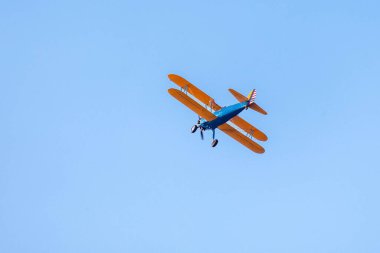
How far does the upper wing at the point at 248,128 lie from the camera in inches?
2422

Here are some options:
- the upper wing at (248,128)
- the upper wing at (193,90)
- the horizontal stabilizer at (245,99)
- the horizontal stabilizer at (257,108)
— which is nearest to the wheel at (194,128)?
the upper wing at (193,90)

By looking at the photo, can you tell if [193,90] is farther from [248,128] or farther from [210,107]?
[248,128]

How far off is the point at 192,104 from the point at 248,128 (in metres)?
6.58

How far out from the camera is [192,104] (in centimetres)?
5753

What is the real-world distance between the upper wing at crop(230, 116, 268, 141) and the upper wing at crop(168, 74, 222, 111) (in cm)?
393

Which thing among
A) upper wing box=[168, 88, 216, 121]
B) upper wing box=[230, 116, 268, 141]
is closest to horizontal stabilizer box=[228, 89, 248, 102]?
upper wing box=[168, 88, 216, 121]

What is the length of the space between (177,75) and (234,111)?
512 centimetres

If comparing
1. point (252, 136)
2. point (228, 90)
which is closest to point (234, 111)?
point (228, 90)

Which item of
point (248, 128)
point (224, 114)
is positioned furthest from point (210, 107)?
point (248, 128)

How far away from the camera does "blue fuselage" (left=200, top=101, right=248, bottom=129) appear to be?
5616 centimetres

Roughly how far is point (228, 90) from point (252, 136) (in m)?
7.80

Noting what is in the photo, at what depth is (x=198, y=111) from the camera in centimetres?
5788

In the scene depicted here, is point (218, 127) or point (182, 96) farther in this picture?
point (218, 127)

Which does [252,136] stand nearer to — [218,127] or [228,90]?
[218,127]
